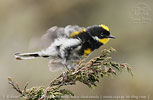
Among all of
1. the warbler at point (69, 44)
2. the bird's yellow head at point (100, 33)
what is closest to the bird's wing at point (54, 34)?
the warbler at point (69, 44)

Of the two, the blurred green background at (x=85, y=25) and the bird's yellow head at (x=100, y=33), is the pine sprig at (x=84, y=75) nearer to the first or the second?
the bird's yellow head at (x=100, y=33)

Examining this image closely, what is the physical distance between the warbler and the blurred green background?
1.62 meters

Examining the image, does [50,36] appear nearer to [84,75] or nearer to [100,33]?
[100,33]

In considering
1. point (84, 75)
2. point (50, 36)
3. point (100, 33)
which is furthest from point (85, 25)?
point (84, 75)

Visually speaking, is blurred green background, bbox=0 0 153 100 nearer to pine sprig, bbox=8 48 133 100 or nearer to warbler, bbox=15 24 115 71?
warbler, bbox=15 24 115 71

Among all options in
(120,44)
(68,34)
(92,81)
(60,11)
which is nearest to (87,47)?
(68,34)

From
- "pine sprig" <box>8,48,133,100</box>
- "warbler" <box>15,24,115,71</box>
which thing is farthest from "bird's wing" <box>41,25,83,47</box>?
"pine sprig" <box>8,48,133,100</box>

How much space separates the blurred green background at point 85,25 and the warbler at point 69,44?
1.62 metres

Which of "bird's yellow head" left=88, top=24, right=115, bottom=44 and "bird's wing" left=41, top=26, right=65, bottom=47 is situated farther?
"bird's yellow head" left=88, top=24, right=115, bottom=44

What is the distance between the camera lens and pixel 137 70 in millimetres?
5105

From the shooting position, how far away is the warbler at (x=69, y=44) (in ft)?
9.46

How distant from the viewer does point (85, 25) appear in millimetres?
5625

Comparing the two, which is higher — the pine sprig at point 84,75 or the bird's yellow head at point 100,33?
the bird's yellow head at point 100,33

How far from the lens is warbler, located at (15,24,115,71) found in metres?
2.88
